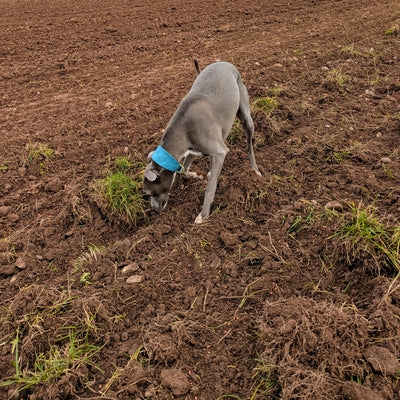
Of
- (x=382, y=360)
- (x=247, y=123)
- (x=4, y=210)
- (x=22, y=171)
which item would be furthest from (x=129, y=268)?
(x=22, y=171)

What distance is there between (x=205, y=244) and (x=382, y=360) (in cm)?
199

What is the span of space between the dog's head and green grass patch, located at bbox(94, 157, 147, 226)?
22 centimetres

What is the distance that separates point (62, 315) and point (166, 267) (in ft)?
3.53

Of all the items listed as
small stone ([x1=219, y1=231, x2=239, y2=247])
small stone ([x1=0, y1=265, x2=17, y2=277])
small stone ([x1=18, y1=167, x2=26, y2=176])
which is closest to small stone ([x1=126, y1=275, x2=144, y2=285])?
small stone ([x1=219, y1=231, x2=239, y2=247])

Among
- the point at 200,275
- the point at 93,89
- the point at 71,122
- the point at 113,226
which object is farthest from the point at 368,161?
the point at 93,89

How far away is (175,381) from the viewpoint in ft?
8.38

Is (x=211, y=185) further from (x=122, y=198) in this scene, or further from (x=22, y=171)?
(x=22, y=171)

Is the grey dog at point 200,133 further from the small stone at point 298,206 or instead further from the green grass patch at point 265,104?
the green grass patch at point 265,104

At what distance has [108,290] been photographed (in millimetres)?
3418

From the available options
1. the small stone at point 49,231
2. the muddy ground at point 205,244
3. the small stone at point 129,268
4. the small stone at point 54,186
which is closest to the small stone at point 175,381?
the muddy ground at point 205,244

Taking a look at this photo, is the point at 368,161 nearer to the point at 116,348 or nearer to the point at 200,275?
the point at 200,275

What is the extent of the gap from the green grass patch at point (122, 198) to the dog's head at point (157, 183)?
22cm

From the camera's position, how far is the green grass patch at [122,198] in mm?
4449

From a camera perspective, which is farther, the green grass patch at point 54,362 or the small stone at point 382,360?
the green grass patch at point 54,362
